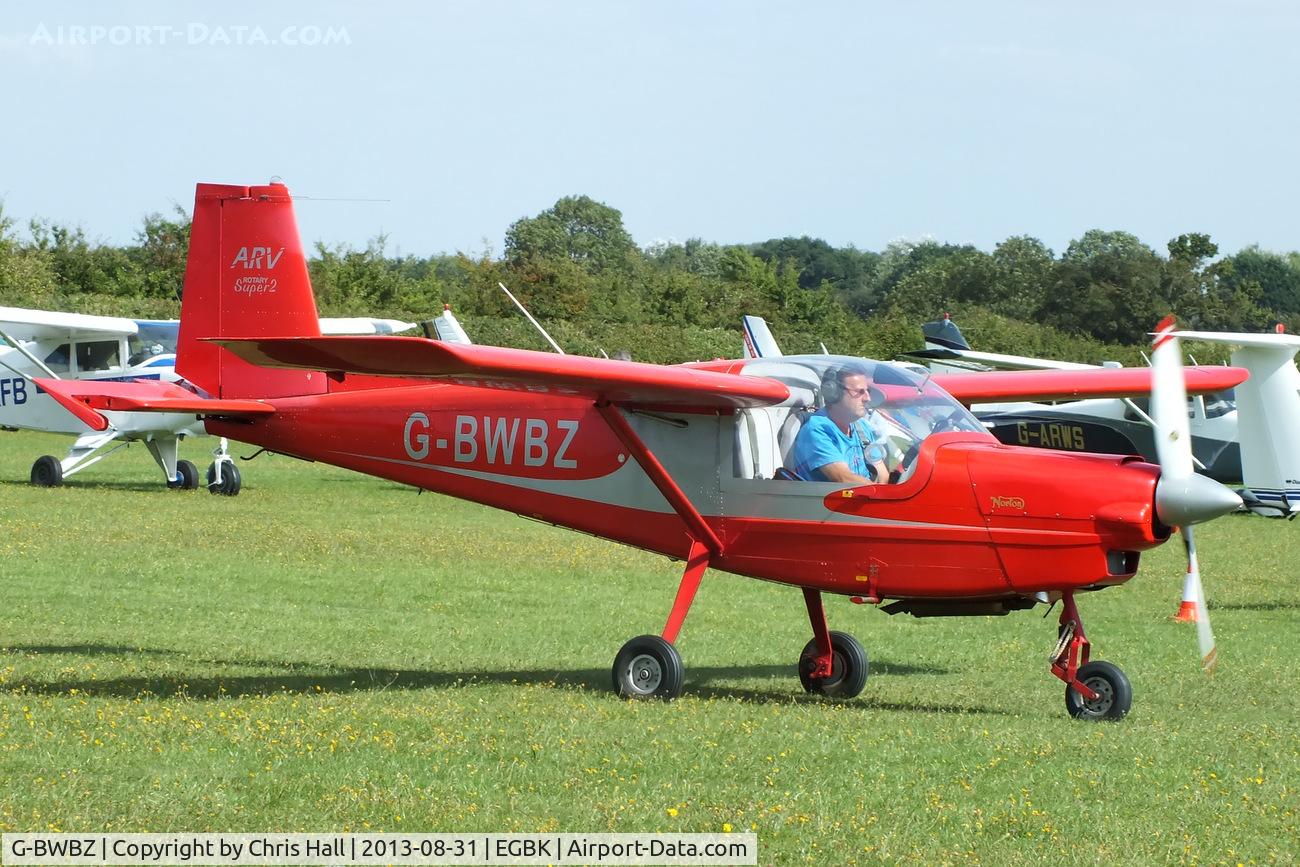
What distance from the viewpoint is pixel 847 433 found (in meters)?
10.0

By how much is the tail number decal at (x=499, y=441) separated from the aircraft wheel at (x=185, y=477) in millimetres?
16667

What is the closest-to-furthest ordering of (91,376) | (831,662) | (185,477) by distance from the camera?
(831,662) < (185,477) < (91,376)

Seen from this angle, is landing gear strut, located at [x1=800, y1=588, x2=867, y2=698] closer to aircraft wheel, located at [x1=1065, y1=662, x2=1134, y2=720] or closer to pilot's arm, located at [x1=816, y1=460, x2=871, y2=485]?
pilot's arm, located at [x1=816, y1=460, x2=871, y2=485]

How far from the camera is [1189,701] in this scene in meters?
11.3

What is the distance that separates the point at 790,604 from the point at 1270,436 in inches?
209

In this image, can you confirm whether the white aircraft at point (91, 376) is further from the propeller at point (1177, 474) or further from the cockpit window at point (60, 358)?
the propeller at point (1177, 474)

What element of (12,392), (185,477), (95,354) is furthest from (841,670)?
(12,392)

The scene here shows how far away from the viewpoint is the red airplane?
30.5ft

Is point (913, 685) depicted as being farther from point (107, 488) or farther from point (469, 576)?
point (107, 488)

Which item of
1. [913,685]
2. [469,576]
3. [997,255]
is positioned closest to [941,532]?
[913,685]

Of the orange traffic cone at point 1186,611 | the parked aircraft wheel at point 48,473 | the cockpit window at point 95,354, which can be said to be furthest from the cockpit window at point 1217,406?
the parked aircraft wheel at point 48,473

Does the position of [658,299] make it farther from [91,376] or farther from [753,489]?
[753,489]

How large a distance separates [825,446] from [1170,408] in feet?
7.07

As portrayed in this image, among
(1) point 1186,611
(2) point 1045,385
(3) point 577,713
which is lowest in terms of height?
(1) point 1186,611
